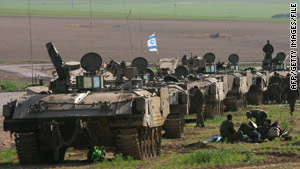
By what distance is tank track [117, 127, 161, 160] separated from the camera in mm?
18305

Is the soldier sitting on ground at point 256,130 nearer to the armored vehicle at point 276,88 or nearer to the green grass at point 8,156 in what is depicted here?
the green grass at point 8,156

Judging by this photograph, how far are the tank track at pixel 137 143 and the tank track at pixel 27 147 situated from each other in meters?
2.15

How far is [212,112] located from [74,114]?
12.5 m

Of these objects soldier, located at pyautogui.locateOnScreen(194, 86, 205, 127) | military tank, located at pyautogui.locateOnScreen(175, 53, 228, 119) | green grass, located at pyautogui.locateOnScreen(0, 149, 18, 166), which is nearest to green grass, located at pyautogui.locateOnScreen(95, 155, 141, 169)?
green grass, located at pyautogui.locateOnScreen(0, 149, 18, 166)

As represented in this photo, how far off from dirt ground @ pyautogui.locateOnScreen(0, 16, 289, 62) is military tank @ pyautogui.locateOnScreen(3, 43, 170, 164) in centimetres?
5288

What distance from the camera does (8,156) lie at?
2128 centimetres

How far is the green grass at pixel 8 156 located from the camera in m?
20.4

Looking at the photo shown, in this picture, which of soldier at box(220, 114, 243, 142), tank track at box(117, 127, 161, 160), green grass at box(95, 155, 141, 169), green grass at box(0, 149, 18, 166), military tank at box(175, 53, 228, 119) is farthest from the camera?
military tank at box(175, 53, 228, 119)

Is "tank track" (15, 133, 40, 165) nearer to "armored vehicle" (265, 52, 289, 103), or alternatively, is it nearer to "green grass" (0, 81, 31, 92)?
"armored vehicle" (265, 52, 289, 103)

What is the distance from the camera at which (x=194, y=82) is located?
98.8 ft

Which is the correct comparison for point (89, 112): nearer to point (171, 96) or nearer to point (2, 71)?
point (171, 96)

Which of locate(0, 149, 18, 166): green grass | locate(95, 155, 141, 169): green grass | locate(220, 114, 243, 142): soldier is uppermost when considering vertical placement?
locate(220, 114, 243, 142): soldier

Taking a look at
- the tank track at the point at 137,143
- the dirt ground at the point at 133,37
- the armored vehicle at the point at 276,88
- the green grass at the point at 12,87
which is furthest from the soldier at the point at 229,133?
the dirt ground at the point at 133,37

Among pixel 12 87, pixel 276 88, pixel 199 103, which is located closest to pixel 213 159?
pixel 199 103
